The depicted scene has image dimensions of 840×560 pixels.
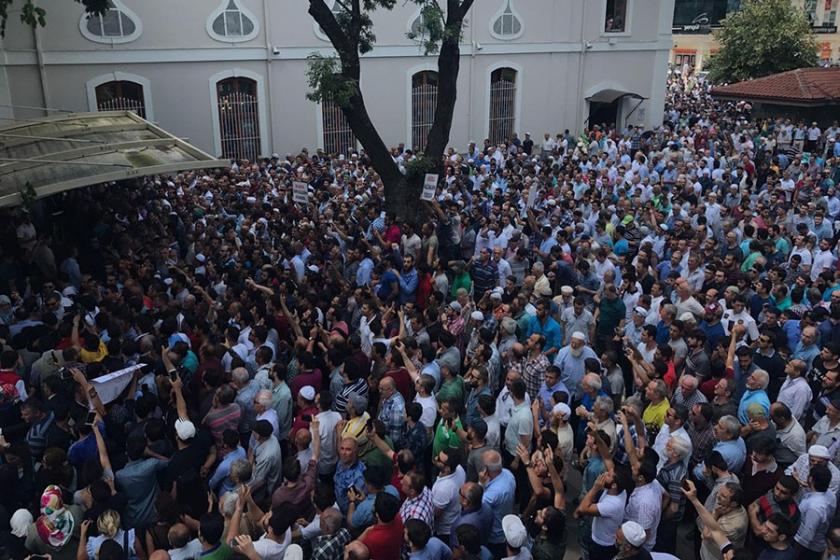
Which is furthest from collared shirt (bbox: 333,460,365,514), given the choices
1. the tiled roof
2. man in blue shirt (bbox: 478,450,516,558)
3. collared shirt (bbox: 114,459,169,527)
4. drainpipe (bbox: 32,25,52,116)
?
the tiled roof

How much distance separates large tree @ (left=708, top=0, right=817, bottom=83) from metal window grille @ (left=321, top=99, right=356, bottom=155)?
19.0 m

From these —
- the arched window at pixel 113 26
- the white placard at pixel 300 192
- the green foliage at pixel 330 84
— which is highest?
the arched window at pixel 113 26

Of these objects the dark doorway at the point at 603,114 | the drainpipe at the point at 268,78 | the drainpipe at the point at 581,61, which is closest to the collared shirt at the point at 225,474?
the drainpipe at the point at 268,78

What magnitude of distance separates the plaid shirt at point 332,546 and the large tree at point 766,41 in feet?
103

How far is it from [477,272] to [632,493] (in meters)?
5.06

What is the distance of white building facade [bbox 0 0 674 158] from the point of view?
58.0ft

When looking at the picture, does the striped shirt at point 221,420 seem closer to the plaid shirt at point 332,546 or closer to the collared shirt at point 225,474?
the collared shirt at point 225,474

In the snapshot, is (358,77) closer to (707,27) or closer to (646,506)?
(646,506)

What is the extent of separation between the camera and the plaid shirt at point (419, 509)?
4.72m

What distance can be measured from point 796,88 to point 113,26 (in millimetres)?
20384

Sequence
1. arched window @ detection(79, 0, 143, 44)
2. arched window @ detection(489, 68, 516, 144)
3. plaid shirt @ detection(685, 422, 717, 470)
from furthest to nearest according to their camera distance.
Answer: arched window @ detection(489, 68, 516, 144)
arched window @ detection(79, 0, 143, 44)
plaid shirt @ detection(685, 422, 717, 470)

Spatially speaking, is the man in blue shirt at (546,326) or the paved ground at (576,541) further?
the man in blue shirt at (546,326)

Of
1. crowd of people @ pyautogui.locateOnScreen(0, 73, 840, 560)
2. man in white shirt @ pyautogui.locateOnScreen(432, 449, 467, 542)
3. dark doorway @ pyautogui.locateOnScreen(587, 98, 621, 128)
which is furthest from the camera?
dark doorway @ pyautogui.locateOnScreen(587, 98, 621, 128)

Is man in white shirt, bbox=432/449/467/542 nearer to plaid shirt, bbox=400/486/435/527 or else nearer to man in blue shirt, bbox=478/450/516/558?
plaid shirt, bbox=400/486/435/527
